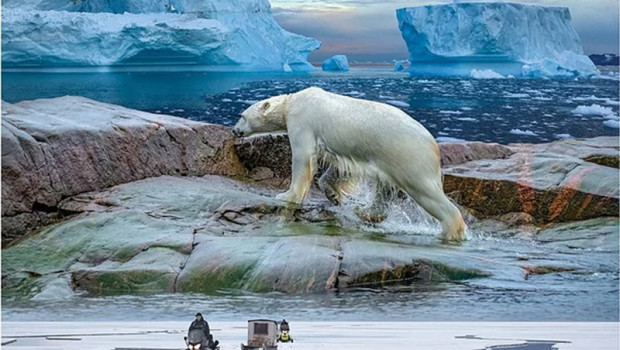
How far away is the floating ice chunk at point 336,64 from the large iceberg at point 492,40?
0.36 meters

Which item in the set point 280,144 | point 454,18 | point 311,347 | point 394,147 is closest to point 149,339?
point 311,347

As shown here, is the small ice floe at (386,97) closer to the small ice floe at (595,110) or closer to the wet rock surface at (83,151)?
the wet rock surface at (83,151)

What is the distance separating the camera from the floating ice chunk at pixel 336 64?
5371 millimetres

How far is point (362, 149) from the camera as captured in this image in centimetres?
459

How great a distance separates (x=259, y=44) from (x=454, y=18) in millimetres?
1074

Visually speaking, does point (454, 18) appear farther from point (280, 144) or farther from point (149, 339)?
point (149, 339)

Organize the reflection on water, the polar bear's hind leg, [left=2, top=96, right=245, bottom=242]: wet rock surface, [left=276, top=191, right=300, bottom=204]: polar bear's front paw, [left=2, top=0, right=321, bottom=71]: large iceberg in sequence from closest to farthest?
[left=2, top=96, right=245, bottom=242]: wet rock surface → the polar bear's hind leg → [left=276, top=191, right=300, bottom=204]: polar bear's front paw → [left=2, top=0, right=321, bottom=71]: large iceberg → the reflection on water

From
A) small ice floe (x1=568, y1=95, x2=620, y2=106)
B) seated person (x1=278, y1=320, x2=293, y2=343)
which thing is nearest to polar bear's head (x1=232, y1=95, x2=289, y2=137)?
seated person (x1=278, y1=320, x2=293, y2=343)

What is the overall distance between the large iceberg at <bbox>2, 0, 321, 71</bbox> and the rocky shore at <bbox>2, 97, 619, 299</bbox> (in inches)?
11.9

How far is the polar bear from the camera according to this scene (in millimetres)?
4508

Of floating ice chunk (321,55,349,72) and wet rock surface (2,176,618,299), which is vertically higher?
floating ice chunk (321,55,349,72)

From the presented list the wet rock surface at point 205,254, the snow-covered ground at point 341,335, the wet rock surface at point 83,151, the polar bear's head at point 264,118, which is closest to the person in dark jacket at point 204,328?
the snow-covered ground at point 341,335

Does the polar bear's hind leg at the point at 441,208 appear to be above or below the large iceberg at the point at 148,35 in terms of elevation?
below

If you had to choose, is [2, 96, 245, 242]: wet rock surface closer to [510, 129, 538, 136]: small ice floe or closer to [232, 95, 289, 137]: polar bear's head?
[232, 95, 289, 137]: polar bear's head
